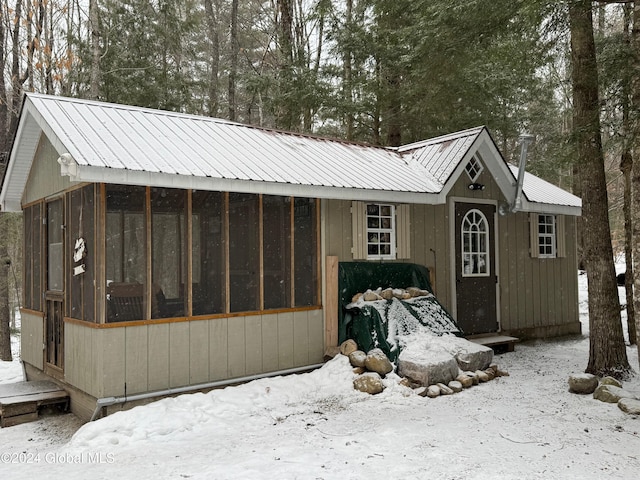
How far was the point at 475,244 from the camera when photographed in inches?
326

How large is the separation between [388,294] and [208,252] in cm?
233

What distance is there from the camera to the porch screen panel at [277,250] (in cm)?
616

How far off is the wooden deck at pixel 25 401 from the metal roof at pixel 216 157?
8.48 ft

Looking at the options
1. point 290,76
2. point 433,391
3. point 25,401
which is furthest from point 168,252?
point 290,76

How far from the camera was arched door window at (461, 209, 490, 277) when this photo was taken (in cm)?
815

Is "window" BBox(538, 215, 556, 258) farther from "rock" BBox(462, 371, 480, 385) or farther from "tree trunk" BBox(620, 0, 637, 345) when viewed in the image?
"rock" BBox(462, 371, 480, 385)

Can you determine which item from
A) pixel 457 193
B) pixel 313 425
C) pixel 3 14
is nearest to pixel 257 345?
pixel 313 425

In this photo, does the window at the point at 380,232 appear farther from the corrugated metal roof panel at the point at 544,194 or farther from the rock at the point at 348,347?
the corrugated metal roof panel at the point at 544,194

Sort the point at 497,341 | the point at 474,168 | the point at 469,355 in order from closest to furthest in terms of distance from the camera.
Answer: the point at 469,355 < the point at 497,341 < the point at 474,168

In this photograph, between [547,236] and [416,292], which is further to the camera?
[547,236]

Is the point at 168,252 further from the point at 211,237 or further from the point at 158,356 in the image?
the point at 158,356

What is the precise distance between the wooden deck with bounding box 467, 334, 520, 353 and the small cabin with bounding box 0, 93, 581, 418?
0.16 metres

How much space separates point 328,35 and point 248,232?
26.1 feet

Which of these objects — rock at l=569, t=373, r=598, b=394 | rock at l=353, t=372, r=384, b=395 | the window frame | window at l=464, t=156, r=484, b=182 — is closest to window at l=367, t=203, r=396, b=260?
the window frame
